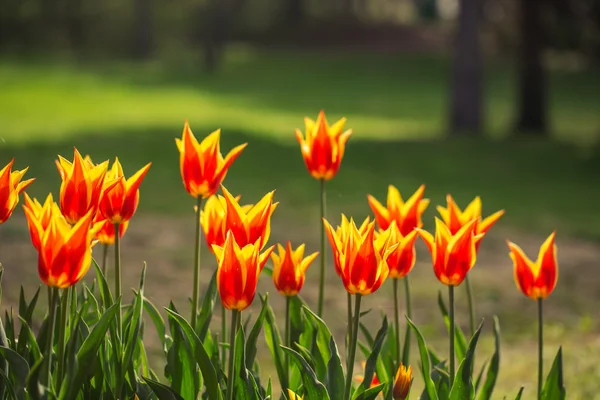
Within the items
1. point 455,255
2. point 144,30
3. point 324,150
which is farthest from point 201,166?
point 144,30

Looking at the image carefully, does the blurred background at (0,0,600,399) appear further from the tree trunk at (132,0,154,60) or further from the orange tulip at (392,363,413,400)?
the orange tulip at (392,363,413,400)

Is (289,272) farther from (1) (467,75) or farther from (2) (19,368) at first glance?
(1) (467,75)

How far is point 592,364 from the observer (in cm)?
577

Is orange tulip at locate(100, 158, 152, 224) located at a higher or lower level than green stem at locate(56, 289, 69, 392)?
higher

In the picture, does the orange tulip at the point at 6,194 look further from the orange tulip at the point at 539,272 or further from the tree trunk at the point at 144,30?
the tree trunk at the point at 144,30

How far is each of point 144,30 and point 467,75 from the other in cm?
2300

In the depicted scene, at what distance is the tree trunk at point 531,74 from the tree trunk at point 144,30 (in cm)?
2272

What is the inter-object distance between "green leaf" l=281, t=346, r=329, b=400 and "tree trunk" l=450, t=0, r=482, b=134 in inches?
627

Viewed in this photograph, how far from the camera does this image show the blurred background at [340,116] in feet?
26.0

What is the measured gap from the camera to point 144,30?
129 ft

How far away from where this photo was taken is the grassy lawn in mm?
7855

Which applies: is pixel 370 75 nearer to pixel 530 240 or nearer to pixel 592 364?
pixel 530 240

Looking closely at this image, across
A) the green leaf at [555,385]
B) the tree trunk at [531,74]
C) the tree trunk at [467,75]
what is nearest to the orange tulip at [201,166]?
the green leaf at [555,385]

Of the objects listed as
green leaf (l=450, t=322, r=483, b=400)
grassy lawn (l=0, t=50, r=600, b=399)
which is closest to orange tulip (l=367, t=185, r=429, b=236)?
green leaf (l=450, t=322, r=483, b=400)
